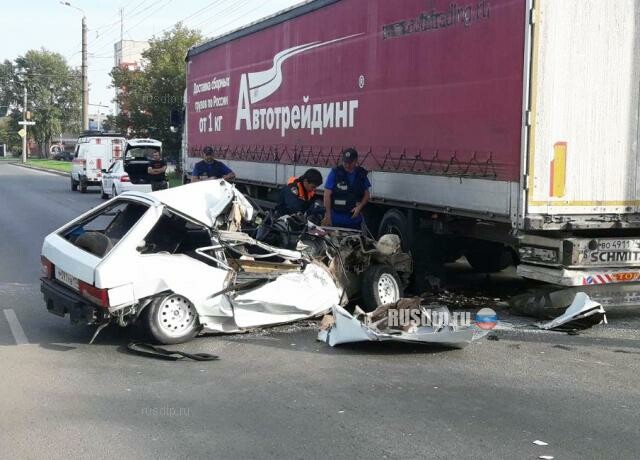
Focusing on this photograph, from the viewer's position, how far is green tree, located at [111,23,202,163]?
35562mm

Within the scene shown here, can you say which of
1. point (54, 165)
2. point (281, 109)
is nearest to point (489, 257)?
point (281, 109)

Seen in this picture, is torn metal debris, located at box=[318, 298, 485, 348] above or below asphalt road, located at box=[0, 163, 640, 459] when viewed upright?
above

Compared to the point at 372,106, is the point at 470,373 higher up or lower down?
lower down

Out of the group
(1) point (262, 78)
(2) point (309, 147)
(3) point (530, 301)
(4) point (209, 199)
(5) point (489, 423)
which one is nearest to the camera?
(5) point (489, 423)

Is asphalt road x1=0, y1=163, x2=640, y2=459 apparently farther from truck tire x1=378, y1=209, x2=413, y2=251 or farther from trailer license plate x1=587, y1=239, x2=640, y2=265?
truck tire x1=378, y1=209, x2=413, y2=251

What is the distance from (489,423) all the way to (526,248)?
325cm

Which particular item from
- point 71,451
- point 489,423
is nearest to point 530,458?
point 489,423

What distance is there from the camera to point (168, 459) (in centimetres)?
447

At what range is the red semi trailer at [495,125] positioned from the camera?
7.49 meters

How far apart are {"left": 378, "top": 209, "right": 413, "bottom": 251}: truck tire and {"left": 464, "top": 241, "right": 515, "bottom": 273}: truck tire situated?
3.53 ft

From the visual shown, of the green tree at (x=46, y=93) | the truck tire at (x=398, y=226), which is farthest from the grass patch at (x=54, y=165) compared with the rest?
the truck tire at (x=398, y=226)

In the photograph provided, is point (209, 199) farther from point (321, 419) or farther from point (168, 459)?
point (168, 459)

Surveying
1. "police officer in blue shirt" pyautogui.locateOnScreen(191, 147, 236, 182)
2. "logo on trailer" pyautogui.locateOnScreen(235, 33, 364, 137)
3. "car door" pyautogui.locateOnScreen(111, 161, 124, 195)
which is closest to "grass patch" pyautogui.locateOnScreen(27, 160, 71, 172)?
"car door" pyautogui.locateOnScreen(111, 161, 124, 195)

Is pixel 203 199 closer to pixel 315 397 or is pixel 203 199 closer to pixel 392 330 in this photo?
pixel 392 330
